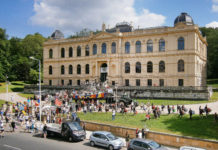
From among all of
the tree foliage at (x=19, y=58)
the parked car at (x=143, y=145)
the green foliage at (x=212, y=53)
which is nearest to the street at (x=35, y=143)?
the parked car at (x=143, y=145)

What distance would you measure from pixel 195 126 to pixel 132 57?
33.7 metres

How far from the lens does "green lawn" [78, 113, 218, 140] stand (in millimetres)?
21422

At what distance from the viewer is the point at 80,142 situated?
22.1 m

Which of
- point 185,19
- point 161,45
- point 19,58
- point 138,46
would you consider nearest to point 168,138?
point 161,45

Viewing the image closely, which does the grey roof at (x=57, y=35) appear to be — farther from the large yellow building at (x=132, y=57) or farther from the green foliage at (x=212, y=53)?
the green foliage at (x=212, y=53)

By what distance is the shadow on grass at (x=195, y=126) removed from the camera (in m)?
21.0

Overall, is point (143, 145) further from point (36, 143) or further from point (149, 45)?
point (149, 45)

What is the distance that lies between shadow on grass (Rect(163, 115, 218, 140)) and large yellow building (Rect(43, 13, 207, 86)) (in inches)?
962

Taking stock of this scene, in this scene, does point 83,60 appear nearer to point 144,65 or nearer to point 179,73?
point 144,65

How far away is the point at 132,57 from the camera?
180 feet

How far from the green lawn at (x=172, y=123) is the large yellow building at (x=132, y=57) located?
24.2 metres

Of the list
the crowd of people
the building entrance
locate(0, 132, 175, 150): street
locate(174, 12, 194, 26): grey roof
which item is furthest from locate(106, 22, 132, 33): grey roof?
locate(0, 132, 175, 150): street

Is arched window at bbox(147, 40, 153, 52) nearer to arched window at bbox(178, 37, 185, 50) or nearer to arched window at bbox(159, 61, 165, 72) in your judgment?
arched window at bbox(159, 61, 165, 72)

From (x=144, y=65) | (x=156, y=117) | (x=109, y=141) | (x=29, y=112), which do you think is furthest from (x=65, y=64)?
(x=109, y=141)
